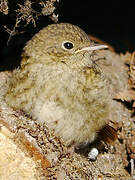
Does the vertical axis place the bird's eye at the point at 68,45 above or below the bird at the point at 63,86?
above

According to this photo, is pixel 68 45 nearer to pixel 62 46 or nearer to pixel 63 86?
pixel 62 46

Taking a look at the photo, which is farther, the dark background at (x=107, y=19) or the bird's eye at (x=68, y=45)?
the dark background at (x=107, y=19)

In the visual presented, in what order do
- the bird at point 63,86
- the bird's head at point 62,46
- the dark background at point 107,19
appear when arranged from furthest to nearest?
1. the dark background at point 107,19
2. the bird's head at point 62,46
3. the bird at point 63,86

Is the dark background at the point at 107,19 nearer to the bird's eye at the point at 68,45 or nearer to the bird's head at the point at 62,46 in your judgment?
the bird's head at the point at 62,46

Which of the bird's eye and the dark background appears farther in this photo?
the dark background

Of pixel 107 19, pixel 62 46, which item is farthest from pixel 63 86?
pixel 107 19

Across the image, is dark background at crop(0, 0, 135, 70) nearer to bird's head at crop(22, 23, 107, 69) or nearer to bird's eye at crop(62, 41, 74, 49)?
bird's head at crop(22, 23, 107, 69)

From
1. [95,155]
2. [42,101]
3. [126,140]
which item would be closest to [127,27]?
[126,140]

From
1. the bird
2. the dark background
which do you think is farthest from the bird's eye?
the dark background

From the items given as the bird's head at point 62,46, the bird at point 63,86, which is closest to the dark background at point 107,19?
the bird's head at point 62,46
